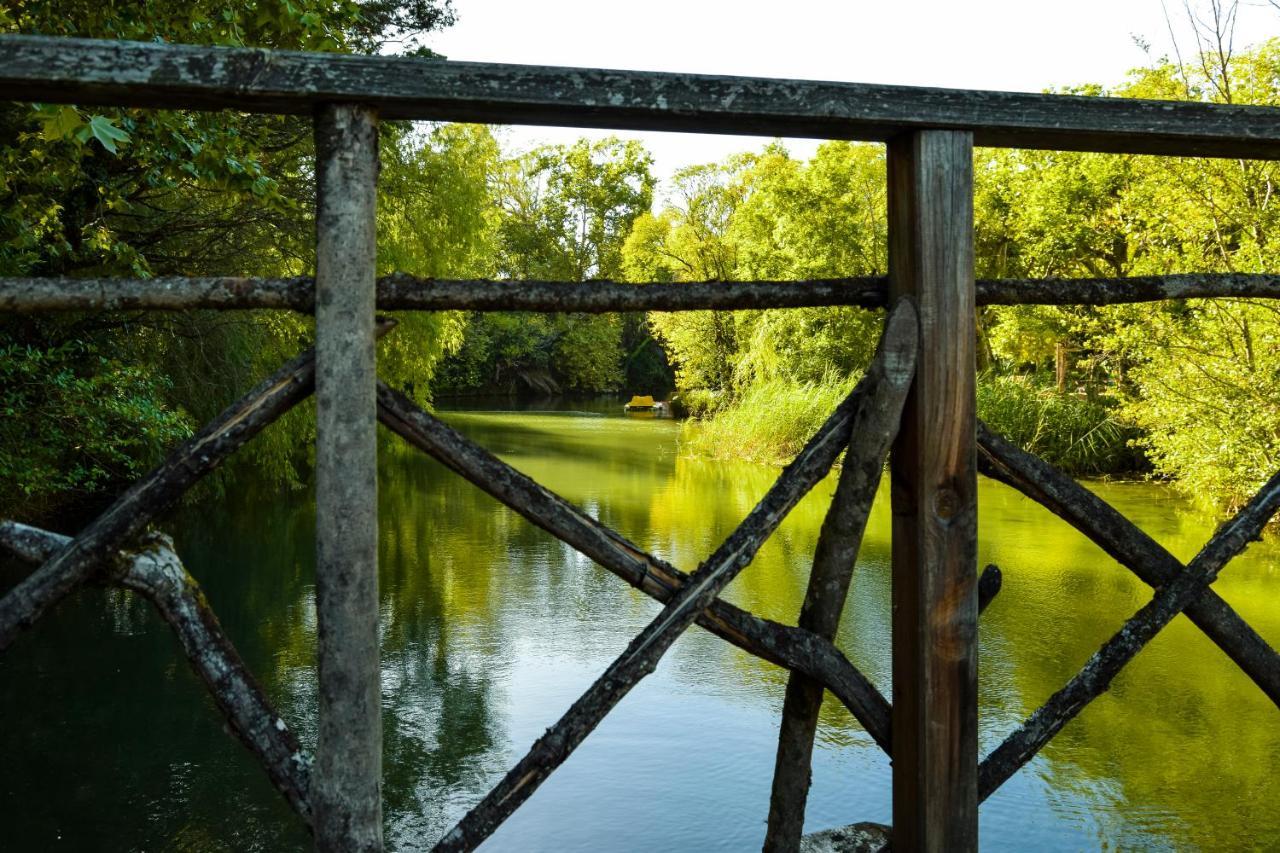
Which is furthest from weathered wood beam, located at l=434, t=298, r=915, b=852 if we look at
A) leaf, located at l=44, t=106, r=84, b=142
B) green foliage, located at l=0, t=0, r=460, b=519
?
leaf, located at l=44, t=106, r=84, b=142

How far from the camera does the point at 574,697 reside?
5801 mm

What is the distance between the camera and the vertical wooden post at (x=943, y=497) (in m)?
1.75

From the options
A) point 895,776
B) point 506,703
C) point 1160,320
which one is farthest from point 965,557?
point 1160,320

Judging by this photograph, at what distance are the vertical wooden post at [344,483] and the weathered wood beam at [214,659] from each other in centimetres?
4

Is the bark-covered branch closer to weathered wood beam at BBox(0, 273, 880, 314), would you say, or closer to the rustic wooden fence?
the rustic wooden fence

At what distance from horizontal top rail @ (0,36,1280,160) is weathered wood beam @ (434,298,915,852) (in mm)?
332

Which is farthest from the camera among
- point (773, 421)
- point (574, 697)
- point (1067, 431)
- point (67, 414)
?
point (773, 421)

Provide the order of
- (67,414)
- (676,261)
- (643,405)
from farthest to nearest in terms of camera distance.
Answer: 1. (643,405)
2. (676,261)
3. (67,414)

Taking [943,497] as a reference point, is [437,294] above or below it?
above

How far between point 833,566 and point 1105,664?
484 millimetres

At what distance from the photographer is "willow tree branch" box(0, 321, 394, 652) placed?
5.09 ft

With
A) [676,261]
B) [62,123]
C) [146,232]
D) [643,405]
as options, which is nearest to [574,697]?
[62,123]

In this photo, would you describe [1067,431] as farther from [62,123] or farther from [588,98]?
[588,98]

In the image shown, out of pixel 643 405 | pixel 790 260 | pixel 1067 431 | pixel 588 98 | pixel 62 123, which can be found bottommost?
pixel 643 405
